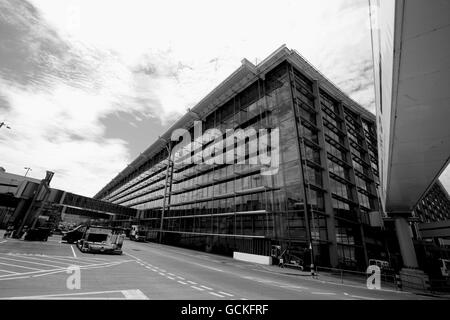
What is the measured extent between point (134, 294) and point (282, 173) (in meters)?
20.5

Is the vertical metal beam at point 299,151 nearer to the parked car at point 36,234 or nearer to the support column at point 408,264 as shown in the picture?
the support column at point 408,264

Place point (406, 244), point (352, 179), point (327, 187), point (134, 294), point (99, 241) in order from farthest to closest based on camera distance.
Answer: point (352, 179) → point (327, 187) → point (99, 241) → point (406, 244) → point (134, 294)

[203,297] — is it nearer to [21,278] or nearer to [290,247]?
[21,278]

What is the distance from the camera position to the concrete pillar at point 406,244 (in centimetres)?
1797

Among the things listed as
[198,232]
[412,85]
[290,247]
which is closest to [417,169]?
[412,85]

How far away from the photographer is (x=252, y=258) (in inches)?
944

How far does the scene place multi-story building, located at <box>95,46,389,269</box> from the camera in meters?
23.3

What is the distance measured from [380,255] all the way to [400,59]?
36745 mm

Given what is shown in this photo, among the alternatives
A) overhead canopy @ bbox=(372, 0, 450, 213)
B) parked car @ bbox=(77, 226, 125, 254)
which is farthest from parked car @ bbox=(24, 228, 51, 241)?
overhead canopy @ bbox=(372, 0, 450, 213)

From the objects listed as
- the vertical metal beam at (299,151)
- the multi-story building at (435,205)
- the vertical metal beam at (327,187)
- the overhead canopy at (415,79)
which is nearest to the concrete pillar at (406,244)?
the vertical metal beam at (327,187)

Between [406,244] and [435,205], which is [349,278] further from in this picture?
[435,205]

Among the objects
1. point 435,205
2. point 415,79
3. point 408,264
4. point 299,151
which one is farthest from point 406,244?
point 435,205

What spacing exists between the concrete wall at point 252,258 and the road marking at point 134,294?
58.6ft

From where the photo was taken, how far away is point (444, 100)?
620 centimetres
